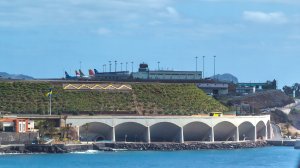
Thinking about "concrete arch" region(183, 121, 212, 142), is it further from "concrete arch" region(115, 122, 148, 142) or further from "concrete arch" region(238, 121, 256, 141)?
"concrete arch" region(238, 121, 256, 141)

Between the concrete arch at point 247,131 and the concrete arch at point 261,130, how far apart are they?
2.21 metres

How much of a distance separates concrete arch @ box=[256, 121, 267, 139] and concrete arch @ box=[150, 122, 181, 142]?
15.3m

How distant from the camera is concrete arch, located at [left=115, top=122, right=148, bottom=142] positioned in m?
118

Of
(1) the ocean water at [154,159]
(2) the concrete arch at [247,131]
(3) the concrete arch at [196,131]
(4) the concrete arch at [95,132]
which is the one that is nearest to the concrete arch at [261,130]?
(2) the concrete arch at [247,131]

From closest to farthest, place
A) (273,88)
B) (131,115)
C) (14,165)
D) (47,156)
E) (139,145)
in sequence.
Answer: (14,165) → (47,156) → (139,145) → (131,115) → (273,88)

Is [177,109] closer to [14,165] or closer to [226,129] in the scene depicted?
[226,129]

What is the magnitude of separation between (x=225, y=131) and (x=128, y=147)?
18.9m

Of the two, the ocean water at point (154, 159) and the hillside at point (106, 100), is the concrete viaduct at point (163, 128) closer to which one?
the hillside at point (106, 100)

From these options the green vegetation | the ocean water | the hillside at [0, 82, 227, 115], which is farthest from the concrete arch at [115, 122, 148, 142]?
the ocean water

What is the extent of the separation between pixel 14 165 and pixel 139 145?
32858 millimetres

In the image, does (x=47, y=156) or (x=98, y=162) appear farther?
(x=47, y=156)

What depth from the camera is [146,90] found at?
136 m

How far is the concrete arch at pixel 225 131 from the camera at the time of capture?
12562 cm

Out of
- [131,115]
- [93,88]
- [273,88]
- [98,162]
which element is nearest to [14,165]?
[98,162]
